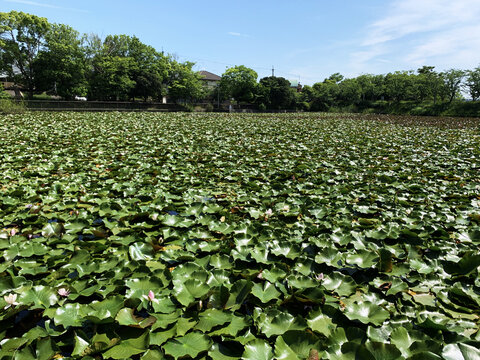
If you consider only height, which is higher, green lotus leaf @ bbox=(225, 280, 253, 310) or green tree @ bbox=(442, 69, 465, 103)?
green tree @ bbox=(442, 69, 465, 103)

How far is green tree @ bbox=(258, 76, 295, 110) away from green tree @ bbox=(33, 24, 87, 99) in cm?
2712

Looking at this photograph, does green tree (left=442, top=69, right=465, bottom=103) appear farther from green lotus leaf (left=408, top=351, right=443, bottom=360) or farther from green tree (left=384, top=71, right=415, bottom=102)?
green lotus leaf (left=408, top=351, right=443, bottom=360)

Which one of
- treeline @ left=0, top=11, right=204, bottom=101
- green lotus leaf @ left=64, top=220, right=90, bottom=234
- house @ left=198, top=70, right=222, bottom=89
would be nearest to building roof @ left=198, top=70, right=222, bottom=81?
house @ left=198, top=70, right=222, bottom=89

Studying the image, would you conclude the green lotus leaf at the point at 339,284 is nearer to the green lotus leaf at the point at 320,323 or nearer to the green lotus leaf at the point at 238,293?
the green lotus leaf at the point at 320,323

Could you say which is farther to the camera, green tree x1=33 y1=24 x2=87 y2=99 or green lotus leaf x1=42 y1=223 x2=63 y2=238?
green tree x1=33 y1=24 x2=87 y2=99

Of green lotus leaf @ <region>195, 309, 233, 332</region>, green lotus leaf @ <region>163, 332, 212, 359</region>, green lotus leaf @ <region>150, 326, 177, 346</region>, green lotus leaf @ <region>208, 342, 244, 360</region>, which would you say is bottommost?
green lotus leaf @ <region>208, 342, 244, 360</region>

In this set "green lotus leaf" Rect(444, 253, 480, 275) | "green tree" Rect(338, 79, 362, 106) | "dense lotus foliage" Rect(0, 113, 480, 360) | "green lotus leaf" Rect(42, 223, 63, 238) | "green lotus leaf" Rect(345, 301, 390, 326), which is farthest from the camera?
"green tree" Rect(338, 79, 362, 106)

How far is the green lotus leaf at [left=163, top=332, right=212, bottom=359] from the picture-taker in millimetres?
1236

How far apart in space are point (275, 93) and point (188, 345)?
49.3m

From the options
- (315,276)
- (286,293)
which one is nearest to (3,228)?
(286,293)

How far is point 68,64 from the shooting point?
28.9 m

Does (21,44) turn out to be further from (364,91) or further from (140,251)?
(364,91)

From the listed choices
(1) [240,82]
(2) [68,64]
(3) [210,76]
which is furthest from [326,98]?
(2) [68,64]

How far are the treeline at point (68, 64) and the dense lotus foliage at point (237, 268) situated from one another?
103ft
